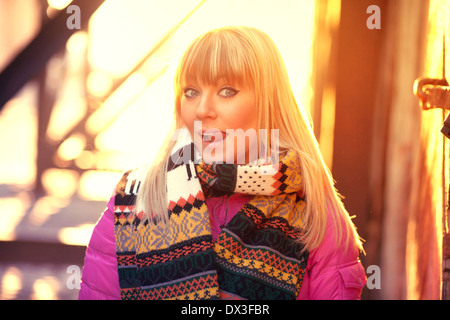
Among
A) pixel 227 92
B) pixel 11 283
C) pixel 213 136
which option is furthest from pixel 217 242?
pixel 11 283

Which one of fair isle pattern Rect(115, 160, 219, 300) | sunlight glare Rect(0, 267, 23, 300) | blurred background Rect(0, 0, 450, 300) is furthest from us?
sunlight glare Rect(0, 267, 23, 300)

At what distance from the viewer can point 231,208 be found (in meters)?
1.34

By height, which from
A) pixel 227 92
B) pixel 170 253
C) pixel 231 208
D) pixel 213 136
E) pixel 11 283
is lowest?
pixel 11 283

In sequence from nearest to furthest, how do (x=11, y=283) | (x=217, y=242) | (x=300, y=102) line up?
(x=217, y=242) < (x=300, y=102) < (x=11, y=283)

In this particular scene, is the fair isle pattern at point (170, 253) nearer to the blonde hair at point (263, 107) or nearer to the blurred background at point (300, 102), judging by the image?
the blonde hair at point (263, 107)

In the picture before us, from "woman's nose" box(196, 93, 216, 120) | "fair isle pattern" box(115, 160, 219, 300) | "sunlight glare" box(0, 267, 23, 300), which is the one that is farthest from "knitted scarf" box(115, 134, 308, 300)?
"sunlight glare" box(0, 267, 23, 300)

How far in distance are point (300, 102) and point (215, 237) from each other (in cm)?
42

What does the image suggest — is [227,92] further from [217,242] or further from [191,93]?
[217,242]

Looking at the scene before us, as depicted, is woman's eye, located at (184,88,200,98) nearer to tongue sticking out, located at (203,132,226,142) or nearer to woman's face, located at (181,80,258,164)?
woman's face, located at (181,80,258,164)

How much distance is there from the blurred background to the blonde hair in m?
0.09

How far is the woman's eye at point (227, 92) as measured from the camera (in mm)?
1290

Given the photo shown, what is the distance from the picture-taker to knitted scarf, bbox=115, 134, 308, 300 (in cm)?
125
